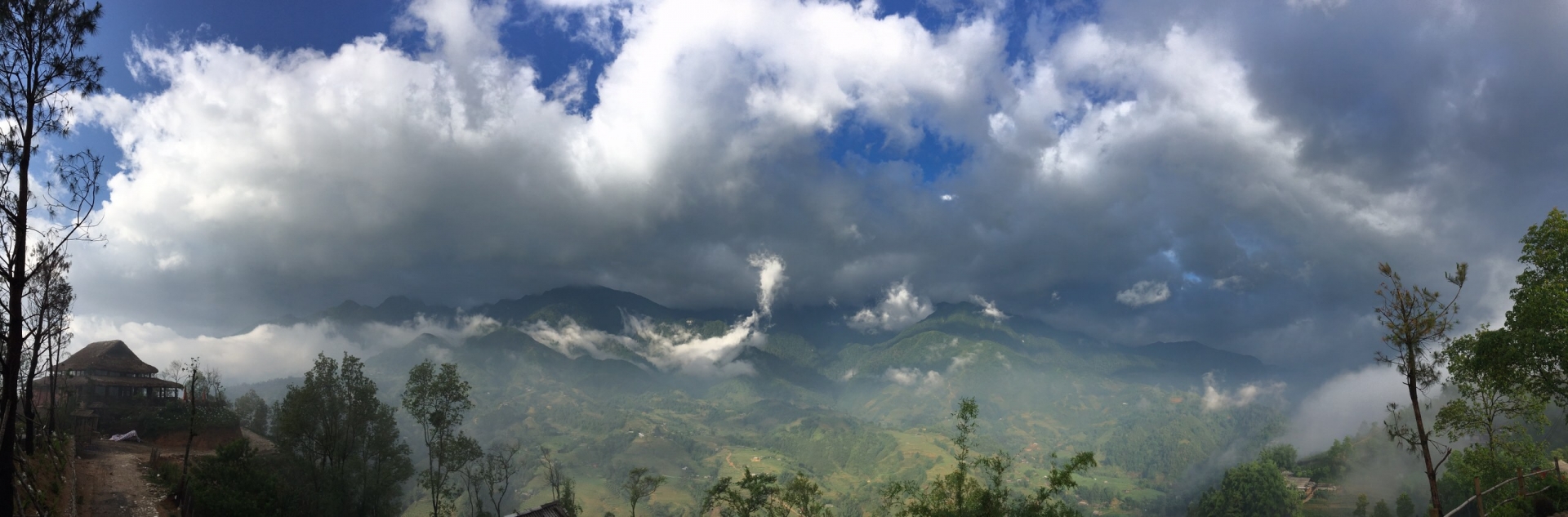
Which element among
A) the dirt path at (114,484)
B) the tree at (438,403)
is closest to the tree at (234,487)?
the dirt path at (114,484)

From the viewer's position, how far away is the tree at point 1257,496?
133125 mm

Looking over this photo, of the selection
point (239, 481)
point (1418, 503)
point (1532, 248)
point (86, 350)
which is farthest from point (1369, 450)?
point (86, 350)

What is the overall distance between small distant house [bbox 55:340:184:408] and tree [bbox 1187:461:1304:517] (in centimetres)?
18918

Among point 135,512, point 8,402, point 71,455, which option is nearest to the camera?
point 8,402

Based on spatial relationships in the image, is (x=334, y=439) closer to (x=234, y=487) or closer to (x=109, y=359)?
(x=234, y=487)

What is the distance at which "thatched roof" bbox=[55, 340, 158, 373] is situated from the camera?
70188mm

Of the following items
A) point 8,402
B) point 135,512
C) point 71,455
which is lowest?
point 135,512

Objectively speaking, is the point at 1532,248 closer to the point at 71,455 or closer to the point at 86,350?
the point at 71,455

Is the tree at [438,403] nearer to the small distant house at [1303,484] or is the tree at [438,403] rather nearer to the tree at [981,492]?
the tree at [981,492]

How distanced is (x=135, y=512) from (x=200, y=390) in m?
50.9

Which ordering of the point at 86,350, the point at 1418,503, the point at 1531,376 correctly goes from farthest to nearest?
the point at 1418,503 → the point at 86,350 → the point at 1531,376

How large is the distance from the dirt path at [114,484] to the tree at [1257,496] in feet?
566

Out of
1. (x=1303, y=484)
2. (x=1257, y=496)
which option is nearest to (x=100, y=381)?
(x=1257, y=496)

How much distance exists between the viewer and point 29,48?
15.0m
